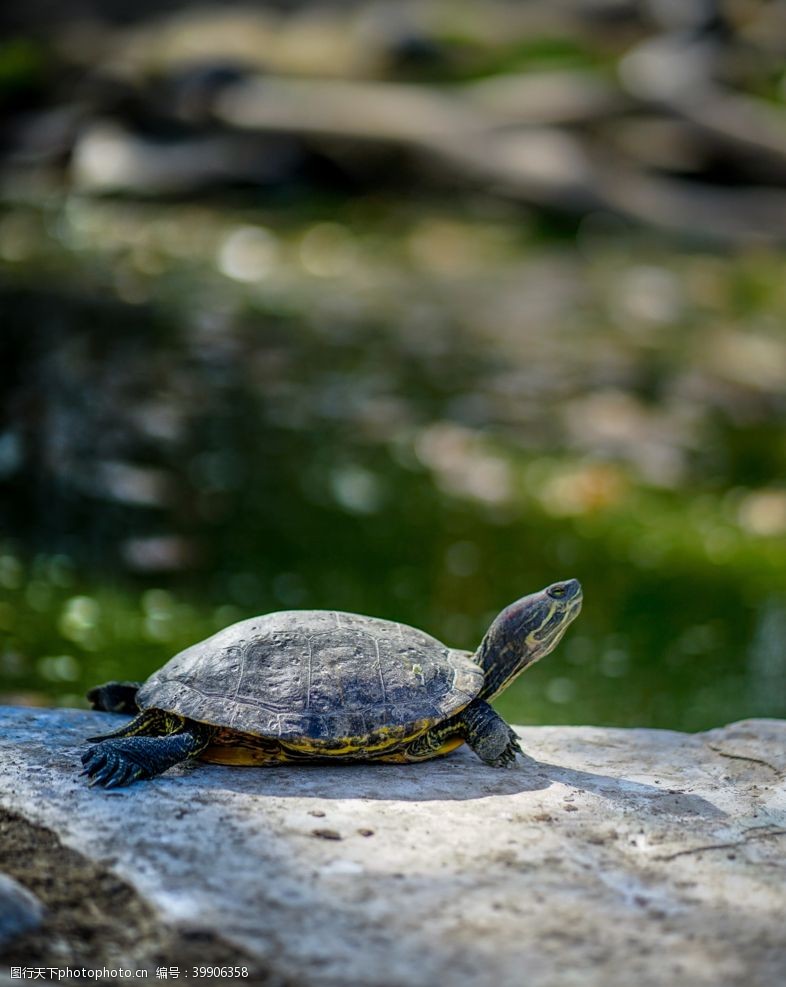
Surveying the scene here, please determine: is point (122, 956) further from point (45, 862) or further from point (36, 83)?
point (36, 83)

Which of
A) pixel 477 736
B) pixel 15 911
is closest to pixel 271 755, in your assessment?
pixel 477 736

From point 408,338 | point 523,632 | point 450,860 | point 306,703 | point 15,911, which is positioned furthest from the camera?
point 408,338

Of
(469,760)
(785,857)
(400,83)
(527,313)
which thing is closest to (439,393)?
(527,313)

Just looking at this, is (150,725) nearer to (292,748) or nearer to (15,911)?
(292,748)

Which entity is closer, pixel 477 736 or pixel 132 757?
pixel 132 757

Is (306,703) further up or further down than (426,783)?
further up

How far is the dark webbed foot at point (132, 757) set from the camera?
2.42m

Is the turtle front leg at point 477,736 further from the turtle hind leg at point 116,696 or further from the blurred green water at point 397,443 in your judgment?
the blurred green water at point 397,443

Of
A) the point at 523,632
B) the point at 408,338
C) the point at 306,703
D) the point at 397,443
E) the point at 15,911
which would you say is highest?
the point at 408,338

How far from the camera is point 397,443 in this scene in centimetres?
616

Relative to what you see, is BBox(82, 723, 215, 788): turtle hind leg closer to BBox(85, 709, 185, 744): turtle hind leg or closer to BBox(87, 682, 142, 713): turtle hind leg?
BBox(85, 709, 185, 744): turtle hind leg

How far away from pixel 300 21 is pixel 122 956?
45.1 feet

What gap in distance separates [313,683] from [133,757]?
38 centimetres

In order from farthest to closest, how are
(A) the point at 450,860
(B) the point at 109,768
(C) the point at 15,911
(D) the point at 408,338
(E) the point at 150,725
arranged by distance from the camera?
(D) the point at 408,338 → (E) the point at 150,725 → (B) the point at 109,768 → (A) the point at 450,860 → (C) the point at 15,911
